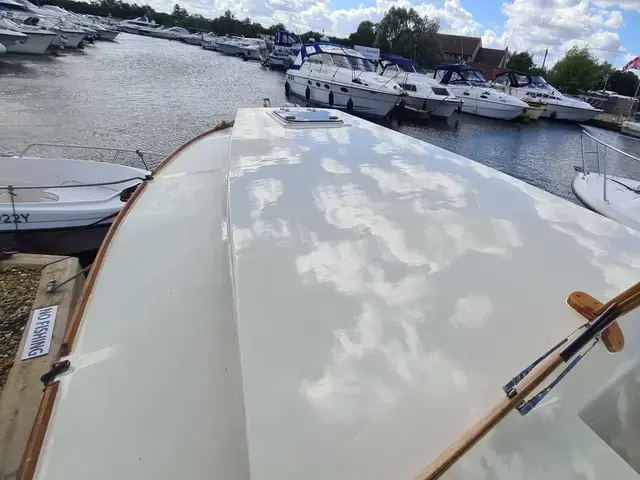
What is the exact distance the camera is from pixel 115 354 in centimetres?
169

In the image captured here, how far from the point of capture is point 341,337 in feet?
4.24

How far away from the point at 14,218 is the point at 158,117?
34.0ft

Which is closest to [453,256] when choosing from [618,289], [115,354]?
[618,289]

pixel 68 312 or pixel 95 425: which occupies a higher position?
pixel 95 425

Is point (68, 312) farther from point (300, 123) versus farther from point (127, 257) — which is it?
point (300, 123)

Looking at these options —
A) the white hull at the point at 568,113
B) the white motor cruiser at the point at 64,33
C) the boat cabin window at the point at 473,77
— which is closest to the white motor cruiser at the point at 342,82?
the boat cabin window at the point at 473,77

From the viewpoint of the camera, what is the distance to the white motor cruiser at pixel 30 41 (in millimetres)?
21906

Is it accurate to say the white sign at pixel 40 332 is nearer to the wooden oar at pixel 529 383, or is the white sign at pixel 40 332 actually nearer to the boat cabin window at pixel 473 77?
the wooden oar at pixel 529 383

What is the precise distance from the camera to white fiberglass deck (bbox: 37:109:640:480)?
103cm

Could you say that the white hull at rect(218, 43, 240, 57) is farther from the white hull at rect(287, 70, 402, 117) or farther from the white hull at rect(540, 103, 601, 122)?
the white hull at rect(540, 103, 601, 122)

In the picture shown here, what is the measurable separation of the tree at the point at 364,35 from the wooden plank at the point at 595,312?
57.1m

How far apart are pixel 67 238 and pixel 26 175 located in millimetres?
1528

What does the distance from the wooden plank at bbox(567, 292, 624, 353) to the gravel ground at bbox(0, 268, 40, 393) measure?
3.53 meters

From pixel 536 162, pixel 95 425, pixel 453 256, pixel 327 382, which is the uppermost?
pixel 453 256
